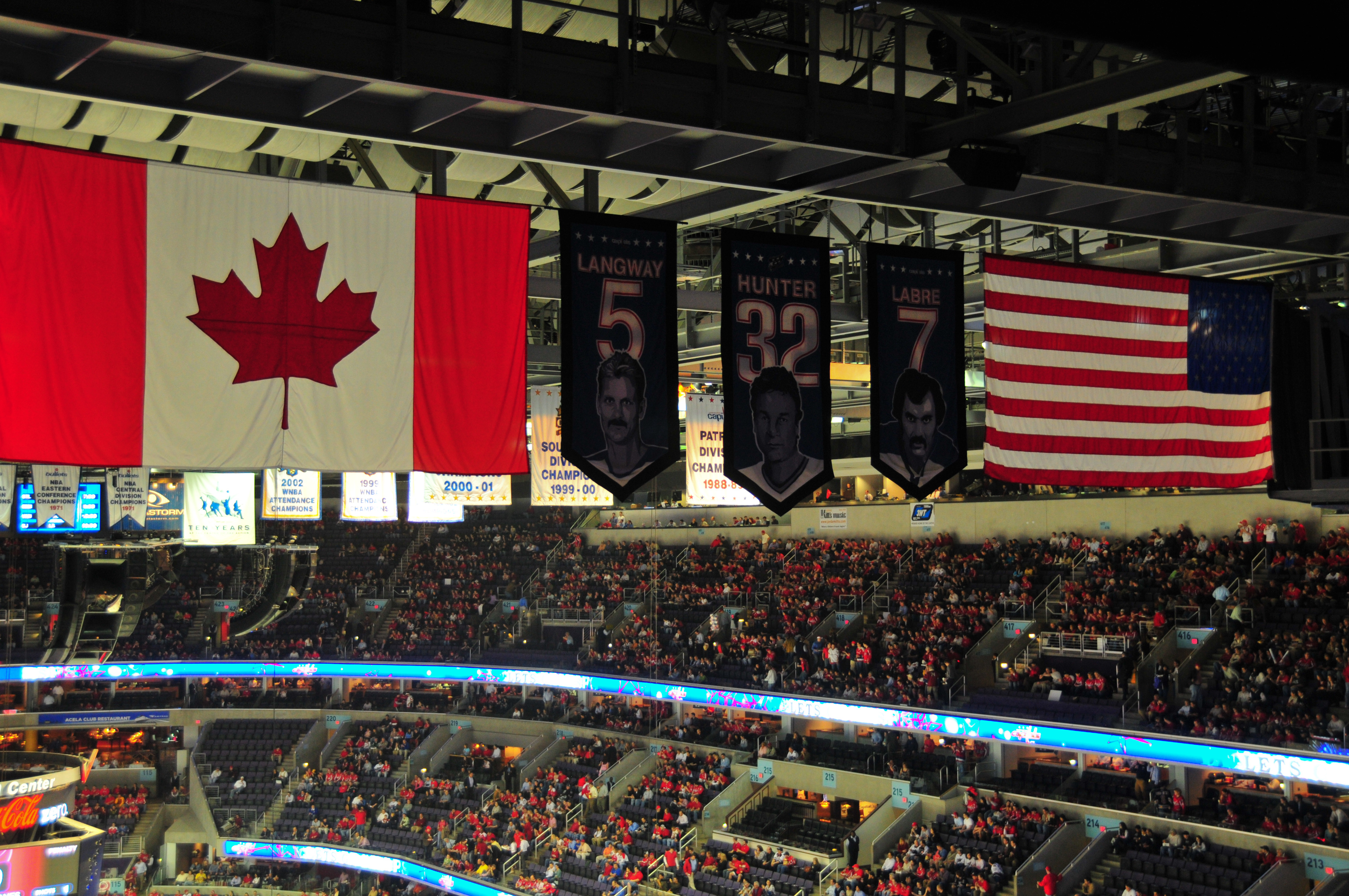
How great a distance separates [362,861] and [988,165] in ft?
101

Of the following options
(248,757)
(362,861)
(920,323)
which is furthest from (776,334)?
(248,757)

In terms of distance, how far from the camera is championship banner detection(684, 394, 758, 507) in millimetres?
19594

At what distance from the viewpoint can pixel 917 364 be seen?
34.3 ft

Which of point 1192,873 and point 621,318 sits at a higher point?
point 621,318

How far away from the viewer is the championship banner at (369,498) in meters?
23.1

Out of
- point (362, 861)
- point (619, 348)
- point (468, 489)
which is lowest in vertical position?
point (362, 861)

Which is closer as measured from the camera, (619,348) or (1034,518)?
(619,348)

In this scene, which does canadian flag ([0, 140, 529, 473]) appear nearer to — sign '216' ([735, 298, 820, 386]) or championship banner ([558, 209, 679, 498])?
championship banner ([558, 209, 679, 498])

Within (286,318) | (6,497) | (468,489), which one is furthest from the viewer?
(6,497)

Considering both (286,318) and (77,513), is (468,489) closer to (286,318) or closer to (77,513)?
(77,513)

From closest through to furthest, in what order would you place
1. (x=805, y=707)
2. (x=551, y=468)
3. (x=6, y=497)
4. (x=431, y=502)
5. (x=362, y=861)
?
(x=551, y=468) → (x=431, y=502) → (x=6, y=497) → (x=805, y=707) → (x=362, y=861)

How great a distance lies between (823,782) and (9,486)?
20.0 metres

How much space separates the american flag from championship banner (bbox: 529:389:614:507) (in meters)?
8.80

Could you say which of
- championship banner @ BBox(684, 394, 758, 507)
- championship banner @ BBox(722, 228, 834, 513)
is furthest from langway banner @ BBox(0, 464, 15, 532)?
championship banner @ BBox(722, 228, 834, 513)
